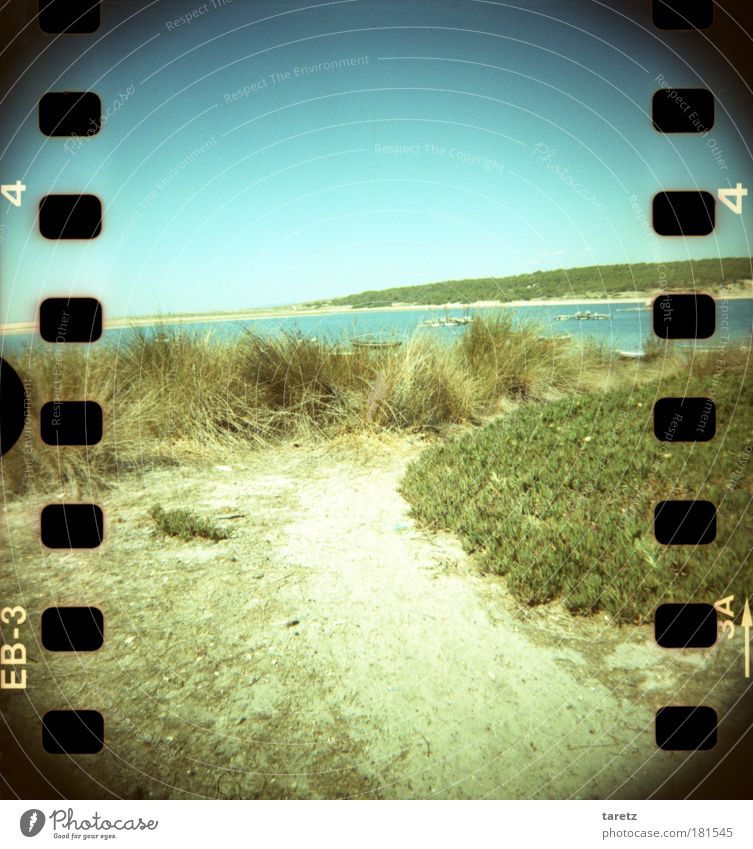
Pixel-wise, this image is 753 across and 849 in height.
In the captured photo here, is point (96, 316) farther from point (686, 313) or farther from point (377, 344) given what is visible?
point (377, 344)

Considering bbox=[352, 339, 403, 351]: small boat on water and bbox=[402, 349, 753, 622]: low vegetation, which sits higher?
bbox=[352, 339, 403, 351]: small boat on water

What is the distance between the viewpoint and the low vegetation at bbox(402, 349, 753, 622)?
246cm

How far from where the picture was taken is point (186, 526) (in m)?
3.33

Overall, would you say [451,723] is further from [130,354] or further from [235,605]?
[130,354]

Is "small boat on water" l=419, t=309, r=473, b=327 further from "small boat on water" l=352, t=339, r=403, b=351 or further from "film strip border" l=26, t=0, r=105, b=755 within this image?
"film strip border" l=26, t=0, r=105, b=755

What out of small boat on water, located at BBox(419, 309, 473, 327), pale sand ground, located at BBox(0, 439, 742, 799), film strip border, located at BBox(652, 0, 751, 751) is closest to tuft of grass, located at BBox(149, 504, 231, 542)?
pale sand ground, located at BBox(0, 439, 742, 799)

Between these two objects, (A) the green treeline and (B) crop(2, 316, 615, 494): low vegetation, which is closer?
(A) the green treeline

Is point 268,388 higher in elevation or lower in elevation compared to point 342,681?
higher

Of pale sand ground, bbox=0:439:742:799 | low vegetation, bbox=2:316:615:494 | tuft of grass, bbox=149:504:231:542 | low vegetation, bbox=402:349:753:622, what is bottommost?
pale sand ground, bbox=0:439:742:799

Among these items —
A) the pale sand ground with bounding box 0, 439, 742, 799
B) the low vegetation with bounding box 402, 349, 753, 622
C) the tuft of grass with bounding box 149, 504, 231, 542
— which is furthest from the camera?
the tuft of grass with bounding box 149, 504, 231, 542

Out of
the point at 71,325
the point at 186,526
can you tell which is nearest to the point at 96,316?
the point at 71,325

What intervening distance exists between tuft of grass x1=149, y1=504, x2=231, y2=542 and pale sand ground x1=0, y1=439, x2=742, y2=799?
5.2 inches

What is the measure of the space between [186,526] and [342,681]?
1.59 meters

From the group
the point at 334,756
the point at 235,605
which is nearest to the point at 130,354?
the point at 235,605
